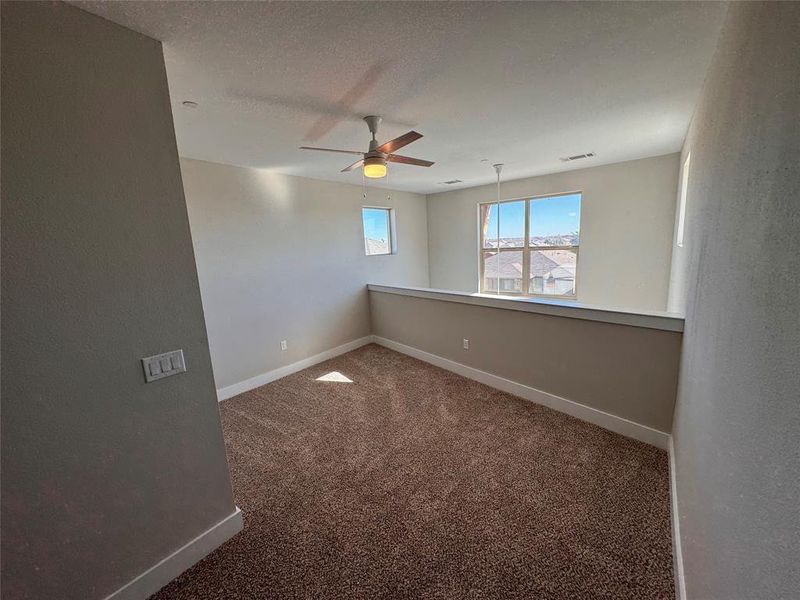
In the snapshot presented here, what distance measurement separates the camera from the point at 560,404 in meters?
2.71

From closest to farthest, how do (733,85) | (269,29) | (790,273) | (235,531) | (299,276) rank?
(790,273) < (733,85) < (269,29) < (235,531) < (299,276)

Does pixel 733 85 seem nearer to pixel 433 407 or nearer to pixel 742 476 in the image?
pixel 742 476

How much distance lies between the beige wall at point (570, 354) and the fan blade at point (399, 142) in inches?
68.6

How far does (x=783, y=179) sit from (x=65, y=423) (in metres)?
2.30

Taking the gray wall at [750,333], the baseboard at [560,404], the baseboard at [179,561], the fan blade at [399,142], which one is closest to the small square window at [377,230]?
the baseboard at [560,404]

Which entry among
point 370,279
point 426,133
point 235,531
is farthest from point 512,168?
point 235,531

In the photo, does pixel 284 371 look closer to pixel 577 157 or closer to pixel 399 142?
pixel 399 142

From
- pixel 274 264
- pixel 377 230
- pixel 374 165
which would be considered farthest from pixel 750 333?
pixel 377 230

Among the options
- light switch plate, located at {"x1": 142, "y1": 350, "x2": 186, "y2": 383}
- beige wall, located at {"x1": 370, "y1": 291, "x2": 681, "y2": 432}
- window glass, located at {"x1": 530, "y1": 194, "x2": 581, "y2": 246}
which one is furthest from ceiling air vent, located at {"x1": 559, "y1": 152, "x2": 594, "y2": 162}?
light switch plate, located at {"x1": 142, "y1": 350, "x2": 186, "y2": 383}

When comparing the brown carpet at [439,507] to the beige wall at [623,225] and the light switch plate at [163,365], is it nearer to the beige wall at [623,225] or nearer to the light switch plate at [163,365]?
the light switch plate at [163,365]

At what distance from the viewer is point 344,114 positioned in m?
2.10

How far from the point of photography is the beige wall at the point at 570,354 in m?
2.18

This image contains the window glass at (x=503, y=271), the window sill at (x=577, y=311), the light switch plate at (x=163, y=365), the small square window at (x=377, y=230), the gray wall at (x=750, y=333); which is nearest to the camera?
the gray wall at (x=750, y=333)

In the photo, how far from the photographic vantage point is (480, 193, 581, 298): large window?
454cm
